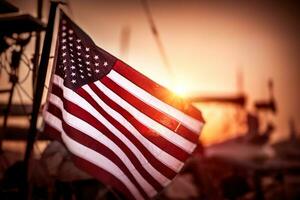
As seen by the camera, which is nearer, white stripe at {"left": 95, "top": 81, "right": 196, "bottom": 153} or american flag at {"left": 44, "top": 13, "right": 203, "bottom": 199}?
american flag at {"left": 44, "top": 13, "right": 203, "bottom": 199}

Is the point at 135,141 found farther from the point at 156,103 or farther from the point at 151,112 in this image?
the point at 156,103

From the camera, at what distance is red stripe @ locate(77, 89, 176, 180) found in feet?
19.6

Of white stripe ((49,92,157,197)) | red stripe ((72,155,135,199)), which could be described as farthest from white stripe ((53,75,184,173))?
red stripe ((72,155,135,199))

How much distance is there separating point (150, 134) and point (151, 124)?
196mm

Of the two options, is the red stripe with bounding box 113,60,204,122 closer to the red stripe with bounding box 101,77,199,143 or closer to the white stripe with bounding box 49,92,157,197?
the red stripe with bounding box 101,77,199,143

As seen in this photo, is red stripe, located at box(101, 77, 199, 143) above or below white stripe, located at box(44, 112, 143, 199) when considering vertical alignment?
above

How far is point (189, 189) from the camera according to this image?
16.8m

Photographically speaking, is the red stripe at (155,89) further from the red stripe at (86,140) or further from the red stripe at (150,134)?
the red stripe at (86,140)

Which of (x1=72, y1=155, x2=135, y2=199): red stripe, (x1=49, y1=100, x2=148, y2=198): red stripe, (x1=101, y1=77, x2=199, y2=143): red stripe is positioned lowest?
(x1=72, y1=155, x2=135, y2=199): red stripe

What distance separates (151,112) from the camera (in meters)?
6.23

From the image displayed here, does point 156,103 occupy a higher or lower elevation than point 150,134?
higher

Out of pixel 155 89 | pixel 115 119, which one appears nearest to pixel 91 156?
pixel 115 119

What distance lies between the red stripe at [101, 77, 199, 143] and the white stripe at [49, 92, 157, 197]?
84 centimetres

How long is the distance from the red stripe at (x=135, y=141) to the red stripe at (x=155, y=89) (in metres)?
0.76
